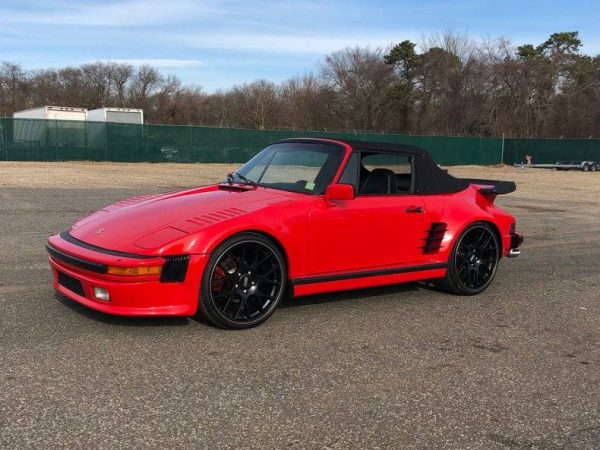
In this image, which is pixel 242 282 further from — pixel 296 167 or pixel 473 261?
pixel 473 261

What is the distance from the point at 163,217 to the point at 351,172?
68.3 inches

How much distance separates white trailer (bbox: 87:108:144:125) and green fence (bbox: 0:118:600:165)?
3.95ft

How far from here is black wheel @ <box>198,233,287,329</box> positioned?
14.0 feet

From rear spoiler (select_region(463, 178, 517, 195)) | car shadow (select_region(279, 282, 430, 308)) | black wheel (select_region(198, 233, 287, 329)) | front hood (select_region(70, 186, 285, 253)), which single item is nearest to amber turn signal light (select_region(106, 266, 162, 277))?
front hood (select_region(70, 186, 285, 253))

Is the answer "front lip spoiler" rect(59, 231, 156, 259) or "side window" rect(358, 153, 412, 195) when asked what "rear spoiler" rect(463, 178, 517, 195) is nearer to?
Answer: "side window" rect(358, 153, 412, 195)

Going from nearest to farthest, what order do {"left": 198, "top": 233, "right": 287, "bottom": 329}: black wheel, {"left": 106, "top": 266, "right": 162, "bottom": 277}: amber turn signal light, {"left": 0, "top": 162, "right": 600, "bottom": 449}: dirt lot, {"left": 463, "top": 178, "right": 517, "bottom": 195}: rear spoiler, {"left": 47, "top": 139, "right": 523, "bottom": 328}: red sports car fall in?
1. {"left": 0, "top": 162, "right": 600, "bottom": 449}: dirt lot
2. {"left": 106, "top": 266, "right": 162, "bottom": 277}: amber turn signal light
3. {"left": 47, "top": 139, "right": 523, "bottom": 328}: red sports car
4. {"left": 198, "top": 233, "right": 287, "bottom": 329}: black wheel
5. {"left": 463, "top": 178, "right": 517, "bottom": 195}: rear spoiler

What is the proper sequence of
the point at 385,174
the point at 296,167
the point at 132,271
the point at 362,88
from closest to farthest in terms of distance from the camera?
the point at 132,271, the point at 296,167, the point at 385,174, the point at 362,88

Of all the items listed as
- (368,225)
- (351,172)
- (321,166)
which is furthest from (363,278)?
(321,166)

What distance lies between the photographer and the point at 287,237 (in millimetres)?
4578

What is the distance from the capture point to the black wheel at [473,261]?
18.8 feet

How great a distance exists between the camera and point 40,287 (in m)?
5.48

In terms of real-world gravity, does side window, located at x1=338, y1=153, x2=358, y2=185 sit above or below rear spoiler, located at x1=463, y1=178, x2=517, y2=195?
above

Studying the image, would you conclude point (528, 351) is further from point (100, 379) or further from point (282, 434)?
point (100, 379)

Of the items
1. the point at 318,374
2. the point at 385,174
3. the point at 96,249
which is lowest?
the point at 318,374
